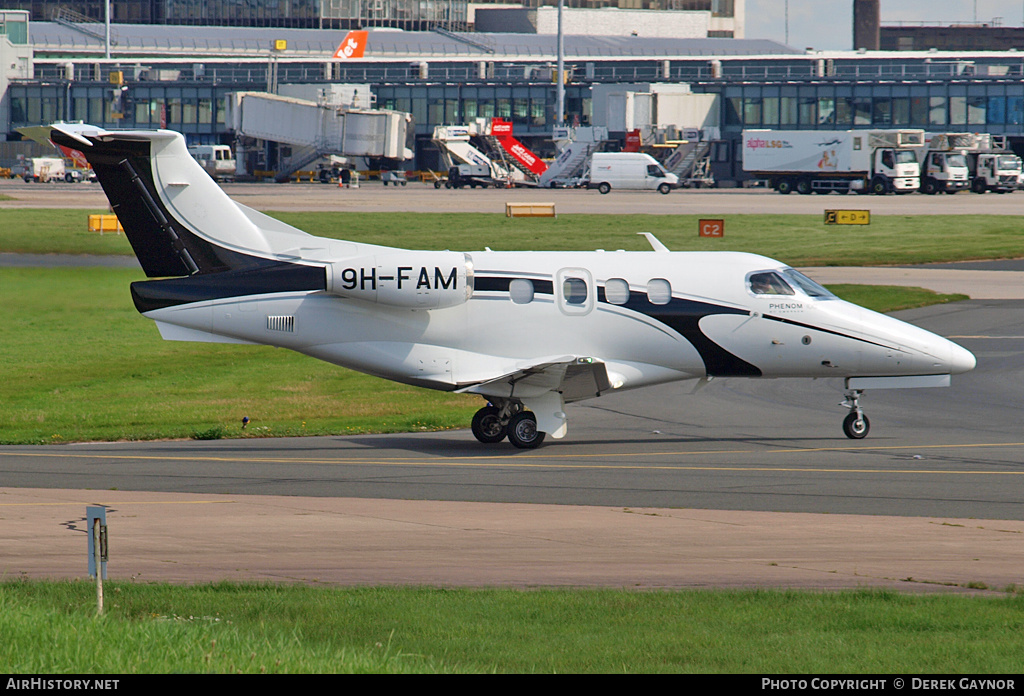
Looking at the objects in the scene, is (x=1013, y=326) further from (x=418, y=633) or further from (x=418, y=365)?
(x=418, y=633)

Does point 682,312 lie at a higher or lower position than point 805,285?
lower

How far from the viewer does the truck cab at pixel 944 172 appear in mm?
108625

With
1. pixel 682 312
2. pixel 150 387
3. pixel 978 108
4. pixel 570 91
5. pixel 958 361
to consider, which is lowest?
pixel 150 387

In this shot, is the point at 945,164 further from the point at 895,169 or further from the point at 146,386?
the point at 146,386

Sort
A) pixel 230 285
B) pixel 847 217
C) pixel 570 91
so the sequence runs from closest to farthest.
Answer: pixel 230 285, pixel 847 217, pixel 570 91

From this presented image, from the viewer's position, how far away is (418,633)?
12.2 m

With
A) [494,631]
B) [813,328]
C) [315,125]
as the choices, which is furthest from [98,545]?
A: [315,125]

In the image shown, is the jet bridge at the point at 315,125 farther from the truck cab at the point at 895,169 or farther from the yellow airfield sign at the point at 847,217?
the yellow airfield sign at the point at 847,217

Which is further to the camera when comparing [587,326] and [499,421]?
[499,421]

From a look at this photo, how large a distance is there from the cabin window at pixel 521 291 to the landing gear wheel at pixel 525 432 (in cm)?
233

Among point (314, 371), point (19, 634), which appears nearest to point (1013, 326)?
point (314, 371)

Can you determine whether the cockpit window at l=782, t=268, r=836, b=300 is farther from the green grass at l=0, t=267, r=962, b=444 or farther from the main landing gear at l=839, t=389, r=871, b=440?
the green grass at l=0, t=267, r=962, b=444

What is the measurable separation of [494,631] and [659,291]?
539 inches

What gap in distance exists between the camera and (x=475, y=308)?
975 inches
